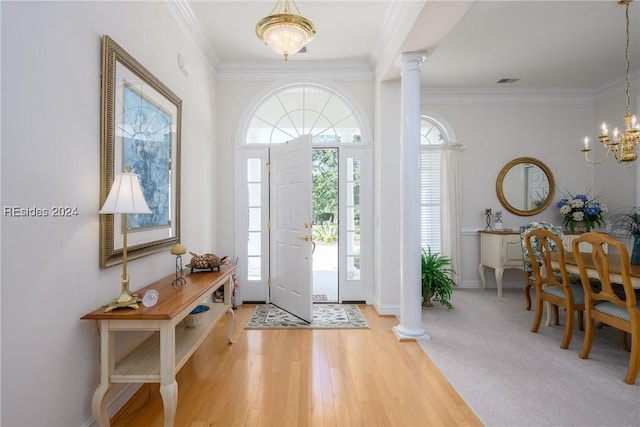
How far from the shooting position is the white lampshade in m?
1.65

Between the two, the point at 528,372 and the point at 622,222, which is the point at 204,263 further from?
the point at 622,222

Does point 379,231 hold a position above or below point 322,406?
above

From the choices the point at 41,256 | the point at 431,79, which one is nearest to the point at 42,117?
the point at 41,256

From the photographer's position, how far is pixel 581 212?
465cm

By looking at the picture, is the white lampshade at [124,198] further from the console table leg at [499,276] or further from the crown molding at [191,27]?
the console table leg at [499,276]

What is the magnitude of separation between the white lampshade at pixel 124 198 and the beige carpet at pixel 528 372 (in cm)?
237

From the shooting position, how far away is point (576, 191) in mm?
5086

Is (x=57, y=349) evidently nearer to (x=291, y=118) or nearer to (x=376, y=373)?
(x=376, y=373)

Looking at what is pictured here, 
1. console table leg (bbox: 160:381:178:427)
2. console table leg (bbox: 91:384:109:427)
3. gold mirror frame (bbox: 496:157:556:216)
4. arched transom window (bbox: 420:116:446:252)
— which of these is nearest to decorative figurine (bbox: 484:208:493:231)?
gold mirror frame (bbox: 496:157:556:216)

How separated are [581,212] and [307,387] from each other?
480 centimetres

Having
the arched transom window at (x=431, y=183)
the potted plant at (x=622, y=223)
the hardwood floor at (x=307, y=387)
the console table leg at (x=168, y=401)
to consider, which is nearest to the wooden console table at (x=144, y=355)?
the console table leg at (x=168, y=401)

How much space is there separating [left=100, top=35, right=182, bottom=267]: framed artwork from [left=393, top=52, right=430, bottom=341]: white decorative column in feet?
7.09

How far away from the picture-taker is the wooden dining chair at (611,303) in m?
2.23

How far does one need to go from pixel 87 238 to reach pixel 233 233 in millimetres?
2515
